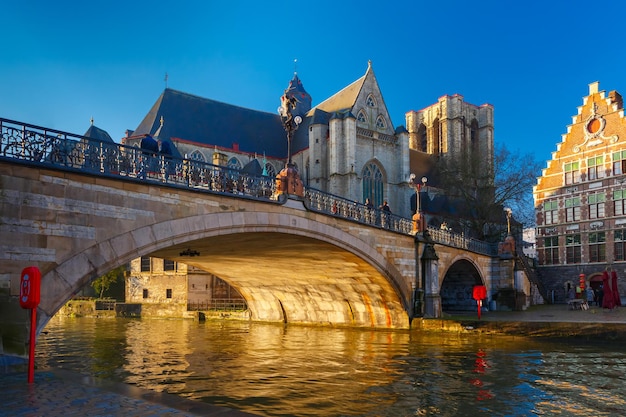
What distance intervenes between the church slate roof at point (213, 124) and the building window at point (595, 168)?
24414mm

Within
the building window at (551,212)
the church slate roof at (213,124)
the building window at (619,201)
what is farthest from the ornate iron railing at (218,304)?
the building window at (619,201)

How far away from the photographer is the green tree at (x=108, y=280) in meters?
44.4

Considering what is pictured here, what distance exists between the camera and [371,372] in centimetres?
1271

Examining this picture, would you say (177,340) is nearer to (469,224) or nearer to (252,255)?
(252,255)

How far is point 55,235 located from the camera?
1054 cm

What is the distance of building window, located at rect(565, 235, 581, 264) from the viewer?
3750 cm

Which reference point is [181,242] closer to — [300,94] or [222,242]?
[222,242]

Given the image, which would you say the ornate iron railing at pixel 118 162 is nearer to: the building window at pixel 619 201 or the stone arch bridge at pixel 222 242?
the stone arch bridge at pixel 222 242

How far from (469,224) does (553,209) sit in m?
5.92

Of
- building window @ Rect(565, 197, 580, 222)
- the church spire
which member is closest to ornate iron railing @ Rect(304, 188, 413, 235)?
building window @ Rect(565, 197, 580, 222)

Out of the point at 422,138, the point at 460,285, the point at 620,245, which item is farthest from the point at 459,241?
the point at 422,138

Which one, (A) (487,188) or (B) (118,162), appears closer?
(B) (118,162)

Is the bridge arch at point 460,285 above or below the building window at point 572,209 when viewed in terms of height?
below

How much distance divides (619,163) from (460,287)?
12909mm
